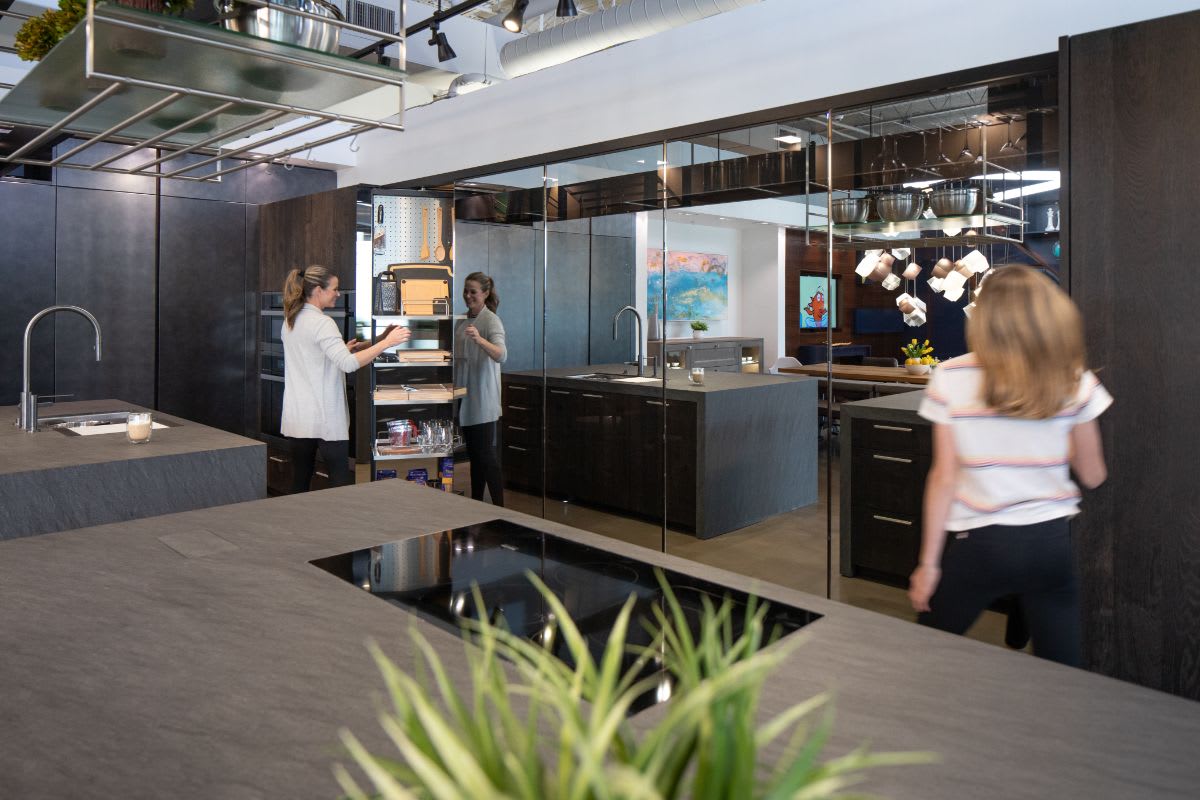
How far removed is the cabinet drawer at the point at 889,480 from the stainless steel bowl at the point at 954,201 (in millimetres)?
1157

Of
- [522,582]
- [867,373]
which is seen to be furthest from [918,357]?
[522,582]

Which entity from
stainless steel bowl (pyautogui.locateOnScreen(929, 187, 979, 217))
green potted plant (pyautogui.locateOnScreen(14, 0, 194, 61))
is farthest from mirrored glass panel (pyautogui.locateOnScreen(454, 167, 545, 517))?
green potted plant (pyautogui.locateOnScreen(14, 0, 194, 61))

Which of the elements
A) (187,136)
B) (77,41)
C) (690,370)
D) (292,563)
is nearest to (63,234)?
(187,136)

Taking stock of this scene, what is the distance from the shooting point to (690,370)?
14.5 feet

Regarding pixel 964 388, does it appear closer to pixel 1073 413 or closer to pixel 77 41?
pixel 1073 413

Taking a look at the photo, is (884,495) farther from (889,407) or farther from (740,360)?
(740,360)

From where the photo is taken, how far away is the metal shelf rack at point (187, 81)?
1.70 m

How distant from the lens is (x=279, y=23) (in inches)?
71.4

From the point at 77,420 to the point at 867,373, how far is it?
351 cm

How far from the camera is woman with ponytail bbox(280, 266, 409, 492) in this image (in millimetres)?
4430

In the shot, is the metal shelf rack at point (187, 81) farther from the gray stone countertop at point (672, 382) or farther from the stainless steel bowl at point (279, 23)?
the gray stone countertop at point (672, 382)

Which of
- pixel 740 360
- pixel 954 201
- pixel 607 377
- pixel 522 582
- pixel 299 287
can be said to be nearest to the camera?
pixel 522 582

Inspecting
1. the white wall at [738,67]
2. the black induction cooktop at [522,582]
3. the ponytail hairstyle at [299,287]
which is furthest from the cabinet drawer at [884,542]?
the ponytail hairstyle at [299,287]

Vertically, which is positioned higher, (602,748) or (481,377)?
(481,377)
